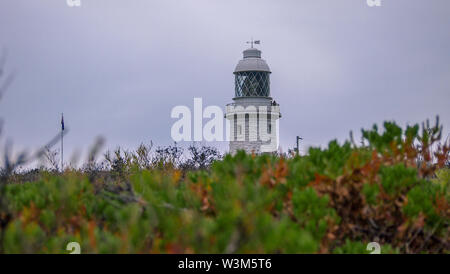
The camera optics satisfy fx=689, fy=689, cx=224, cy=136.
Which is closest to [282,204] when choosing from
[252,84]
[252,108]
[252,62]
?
[252,108]

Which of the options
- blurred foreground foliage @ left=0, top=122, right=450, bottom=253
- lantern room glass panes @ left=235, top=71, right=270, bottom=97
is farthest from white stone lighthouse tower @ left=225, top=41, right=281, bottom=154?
blurred foreground foliage @ left=0, top=122, right=450, bottom=253

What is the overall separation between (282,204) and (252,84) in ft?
147

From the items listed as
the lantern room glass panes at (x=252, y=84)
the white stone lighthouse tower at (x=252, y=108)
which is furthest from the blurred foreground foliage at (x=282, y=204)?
the lantern room glass panes at (x=252, y=84)

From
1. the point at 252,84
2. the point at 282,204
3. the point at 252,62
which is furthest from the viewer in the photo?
the point at 252,62

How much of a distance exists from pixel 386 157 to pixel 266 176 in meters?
1.07

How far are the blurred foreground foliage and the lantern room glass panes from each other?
144 ft

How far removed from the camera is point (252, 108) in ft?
160

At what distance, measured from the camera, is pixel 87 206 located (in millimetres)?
4820

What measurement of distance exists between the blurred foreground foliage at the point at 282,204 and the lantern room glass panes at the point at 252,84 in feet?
144

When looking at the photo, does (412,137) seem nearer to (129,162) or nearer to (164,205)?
(164,205)

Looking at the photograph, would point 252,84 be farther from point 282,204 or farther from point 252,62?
point 282,204

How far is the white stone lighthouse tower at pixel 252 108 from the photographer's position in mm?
49219
